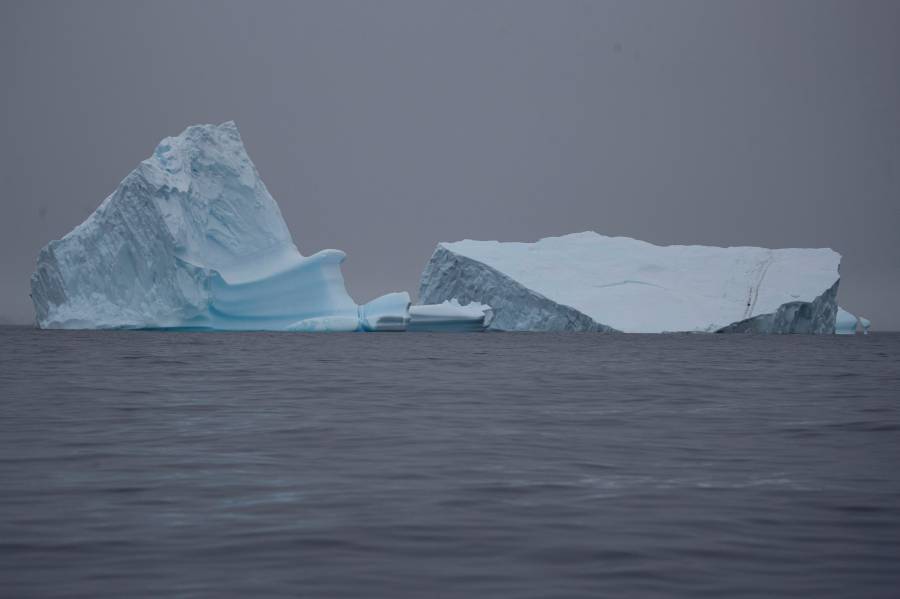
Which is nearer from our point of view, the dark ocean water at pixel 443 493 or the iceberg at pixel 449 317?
the dark ocean water at pixel 443 493

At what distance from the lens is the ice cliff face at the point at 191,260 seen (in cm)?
2725

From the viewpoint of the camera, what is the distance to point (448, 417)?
9086 mm

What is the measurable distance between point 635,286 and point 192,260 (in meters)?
13.9

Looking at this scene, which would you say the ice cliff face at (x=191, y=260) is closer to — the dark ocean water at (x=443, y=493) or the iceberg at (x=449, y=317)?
the iceberg at (x=449, y=317)

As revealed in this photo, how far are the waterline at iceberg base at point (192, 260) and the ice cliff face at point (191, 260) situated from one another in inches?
1.1

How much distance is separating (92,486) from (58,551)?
143 cm

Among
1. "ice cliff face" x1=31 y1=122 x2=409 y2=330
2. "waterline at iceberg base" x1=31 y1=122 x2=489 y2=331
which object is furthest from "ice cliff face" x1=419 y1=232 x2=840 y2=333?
"ice cliff face" x1=31 y1=122 x2=409 y2=330

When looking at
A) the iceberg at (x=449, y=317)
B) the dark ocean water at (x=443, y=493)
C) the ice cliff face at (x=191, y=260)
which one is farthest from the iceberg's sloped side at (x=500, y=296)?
the dark ocean water at (x=443, y=493)

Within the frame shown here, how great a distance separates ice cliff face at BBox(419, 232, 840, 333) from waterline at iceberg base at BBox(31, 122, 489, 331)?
3435 mm

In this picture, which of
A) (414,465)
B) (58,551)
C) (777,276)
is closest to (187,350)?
(414,465)

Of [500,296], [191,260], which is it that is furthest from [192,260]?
[500,296]

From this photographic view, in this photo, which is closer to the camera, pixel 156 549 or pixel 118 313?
pixel 156 549

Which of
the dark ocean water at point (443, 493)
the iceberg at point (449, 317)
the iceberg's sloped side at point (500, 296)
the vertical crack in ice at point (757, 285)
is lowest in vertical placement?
the dark ocean water at point (443, 493)

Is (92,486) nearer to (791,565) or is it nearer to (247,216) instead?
(791,565)
